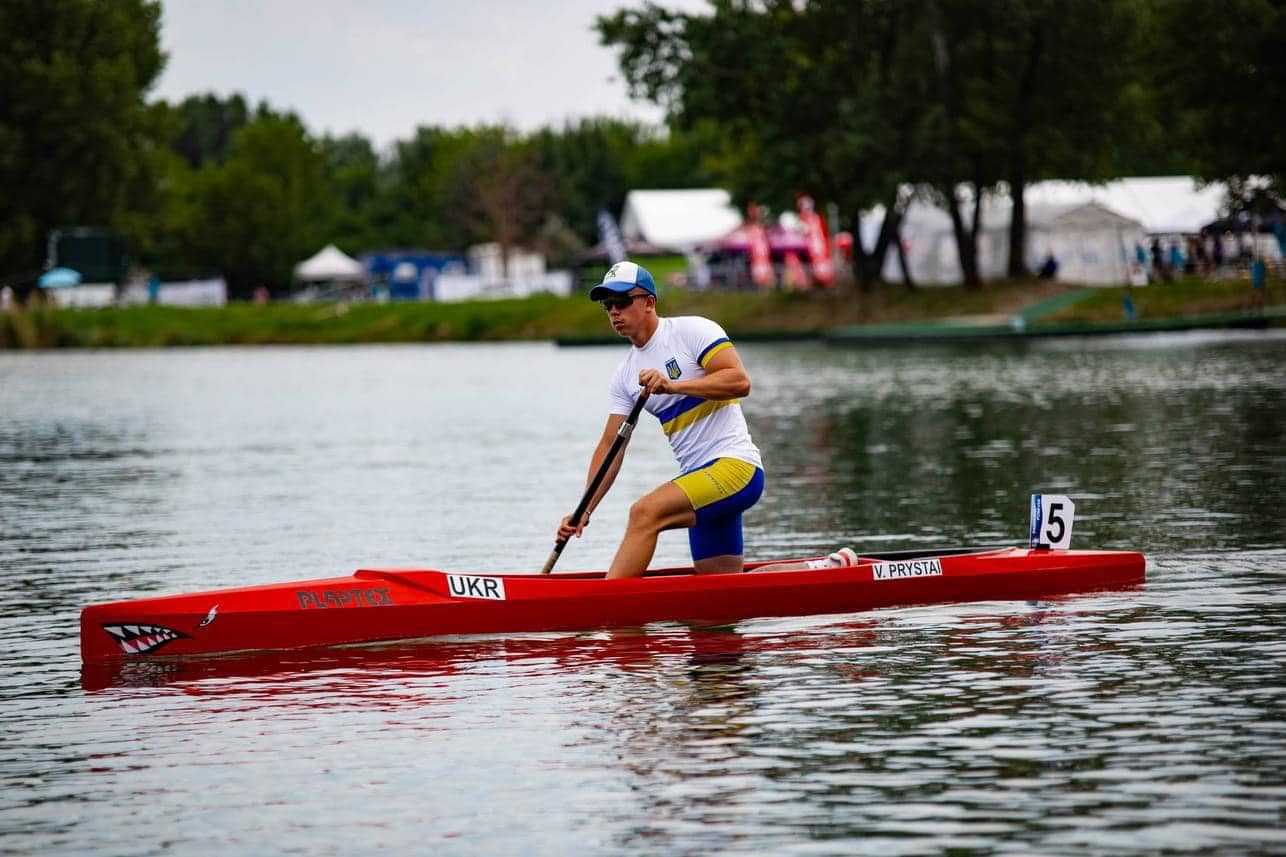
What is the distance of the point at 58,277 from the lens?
4311 inches

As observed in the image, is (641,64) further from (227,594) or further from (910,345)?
(227,594)

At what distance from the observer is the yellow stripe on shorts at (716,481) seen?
14453 mm

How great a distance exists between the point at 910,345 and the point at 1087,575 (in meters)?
59.0

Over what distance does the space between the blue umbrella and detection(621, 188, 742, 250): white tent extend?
31.9 meters

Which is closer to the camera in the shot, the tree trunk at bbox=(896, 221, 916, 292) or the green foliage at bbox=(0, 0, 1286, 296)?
the green foliage at bbox=(0, 0, 1286, 296)

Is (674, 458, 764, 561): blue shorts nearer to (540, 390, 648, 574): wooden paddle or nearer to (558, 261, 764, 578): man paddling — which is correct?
(558, 261, 764, 578): man paddling

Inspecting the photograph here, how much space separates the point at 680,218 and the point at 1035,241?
137ft

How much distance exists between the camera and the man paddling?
14.1 meters

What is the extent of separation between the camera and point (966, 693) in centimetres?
1239

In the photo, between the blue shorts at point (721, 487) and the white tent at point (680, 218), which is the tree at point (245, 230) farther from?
the blue shorts at point (721, 487)

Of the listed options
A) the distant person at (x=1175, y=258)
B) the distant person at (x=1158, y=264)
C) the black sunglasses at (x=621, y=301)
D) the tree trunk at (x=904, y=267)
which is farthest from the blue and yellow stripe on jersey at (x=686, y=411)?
the tree trunk at (x=904, y=267)

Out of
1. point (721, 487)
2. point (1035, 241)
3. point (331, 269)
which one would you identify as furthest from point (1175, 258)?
point (721, 487)

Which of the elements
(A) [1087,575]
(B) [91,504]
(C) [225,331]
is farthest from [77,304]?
(A) [1087,575]

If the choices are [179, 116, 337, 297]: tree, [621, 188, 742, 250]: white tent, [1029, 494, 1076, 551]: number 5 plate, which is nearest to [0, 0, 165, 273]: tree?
[179, 116, 337, 297]: tree
